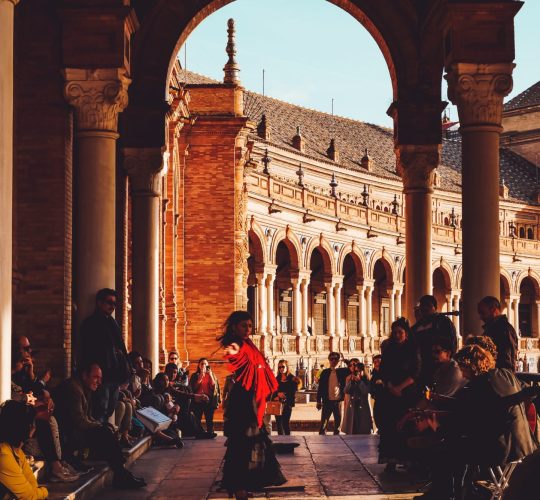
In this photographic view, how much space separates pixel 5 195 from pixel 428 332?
4.60 meters

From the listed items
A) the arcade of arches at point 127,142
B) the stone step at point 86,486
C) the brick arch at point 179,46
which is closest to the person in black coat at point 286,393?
the arcade of arches at point 127,142

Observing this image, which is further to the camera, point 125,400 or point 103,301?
point 125,400

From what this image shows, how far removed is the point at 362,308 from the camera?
191 ft

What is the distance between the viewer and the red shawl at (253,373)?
8.62 metres

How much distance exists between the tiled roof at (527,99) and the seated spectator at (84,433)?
286ft

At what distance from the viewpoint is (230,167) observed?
115 ft

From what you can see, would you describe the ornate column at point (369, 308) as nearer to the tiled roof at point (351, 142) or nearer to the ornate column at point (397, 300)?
the ornate column at point (397, 300)

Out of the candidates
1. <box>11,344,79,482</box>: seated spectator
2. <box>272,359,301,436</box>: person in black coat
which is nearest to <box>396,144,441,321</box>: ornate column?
<box>272,359,301,436</box>: person in black coat

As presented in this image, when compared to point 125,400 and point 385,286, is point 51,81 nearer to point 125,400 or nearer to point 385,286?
point 125,400

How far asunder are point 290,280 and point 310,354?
3.77 meters

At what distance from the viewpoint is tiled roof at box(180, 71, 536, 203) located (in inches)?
2844

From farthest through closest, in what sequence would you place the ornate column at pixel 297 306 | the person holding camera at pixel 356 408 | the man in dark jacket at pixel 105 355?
the ornate column at pixel 297 306
the person holding camera at pixel 356 408
the man in dark jacket at pixel 105 355

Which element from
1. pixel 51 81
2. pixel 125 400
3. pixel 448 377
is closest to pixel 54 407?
pixel 125 400

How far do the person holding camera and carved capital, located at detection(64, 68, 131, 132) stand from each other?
9.40 m
